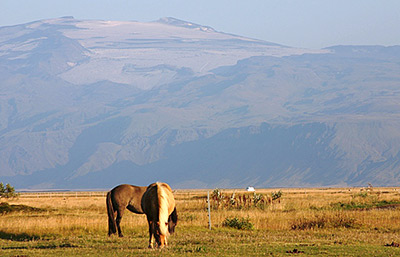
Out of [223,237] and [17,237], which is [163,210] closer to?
[223,237]

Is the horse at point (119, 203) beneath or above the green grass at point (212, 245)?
above

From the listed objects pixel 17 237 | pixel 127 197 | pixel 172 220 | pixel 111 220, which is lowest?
pixel 17 237

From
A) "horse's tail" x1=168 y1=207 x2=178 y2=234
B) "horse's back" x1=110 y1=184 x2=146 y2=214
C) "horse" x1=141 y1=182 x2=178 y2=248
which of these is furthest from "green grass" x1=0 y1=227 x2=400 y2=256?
"horse's back" x1=110 y1=184 x2=146 y2=214

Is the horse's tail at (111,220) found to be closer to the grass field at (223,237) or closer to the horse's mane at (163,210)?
the grass field at (223,237)

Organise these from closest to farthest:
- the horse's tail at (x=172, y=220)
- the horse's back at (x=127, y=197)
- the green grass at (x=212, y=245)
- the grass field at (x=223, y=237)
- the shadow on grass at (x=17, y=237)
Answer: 1. the green grass at (x=212, y=245)
2. the grass field at (x=223, y=237)
3. the horse's tail at (x=172, y=220)
4. the horse's back at (x=127, y=197)
5. the shadow on grass at (x=17, y=237)

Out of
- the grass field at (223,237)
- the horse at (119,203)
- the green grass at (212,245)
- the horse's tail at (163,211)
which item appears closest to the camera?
the horse's tail at (163,211)

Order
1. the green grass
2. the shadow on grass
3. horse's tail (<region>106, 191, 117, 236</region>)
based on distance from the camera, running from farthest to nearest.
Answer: the shadow on grass
horse's tail (<region>106, 191, 117, 236</region>)
the green grass

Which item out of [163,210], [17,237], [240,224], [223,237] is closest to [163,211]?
[163,210]

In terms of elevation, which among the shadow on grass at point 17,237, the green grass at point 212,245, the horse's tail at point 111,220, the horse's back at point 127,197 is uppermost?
the horse's back at point 127,197

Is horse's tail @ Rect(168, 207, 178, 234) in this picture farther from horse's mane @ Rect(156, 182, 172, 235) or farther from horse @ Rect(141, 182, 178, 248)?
horse's mane @ Rect(156, 182, 172, 235)

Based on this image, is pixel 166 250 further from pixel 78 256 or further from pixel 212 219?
pixel 212 219

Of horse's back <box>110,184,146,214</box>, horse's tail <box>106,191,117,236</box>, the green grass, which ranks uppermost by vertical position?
horse's back <box>110,184,146,214</box>

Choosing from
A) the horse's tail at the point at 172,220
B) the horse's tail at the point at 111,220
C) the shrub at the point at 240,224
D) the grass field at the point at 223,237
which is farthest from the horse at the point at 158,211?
the shrub at the point at 240,224

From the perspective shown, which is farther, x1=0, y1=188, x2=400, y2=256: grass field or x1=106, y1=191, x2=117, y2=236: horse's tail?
x1=106, y1=191, x2=117, y2=236: horse's tail
